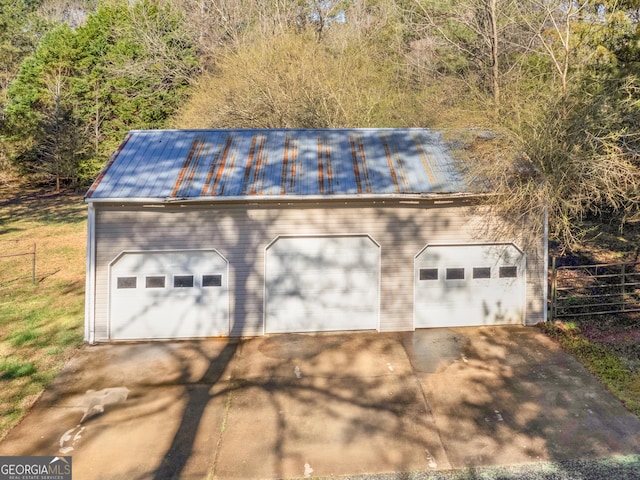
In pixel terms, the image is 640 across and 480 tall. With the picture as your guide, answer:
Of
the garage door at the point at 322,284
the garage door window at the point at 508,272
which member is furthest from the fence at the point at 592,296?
the garage door at the point at 322,284

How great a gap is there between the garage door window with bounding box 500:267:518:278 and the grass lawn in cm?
869

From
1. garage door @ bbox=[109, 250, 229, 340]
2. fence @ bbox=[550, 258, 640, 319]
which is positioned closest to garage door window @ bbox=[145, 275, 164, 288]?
garage door @ bbox=[109, 250, 229, 340]

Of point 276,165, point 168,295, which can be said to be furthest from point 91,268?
point 276,165

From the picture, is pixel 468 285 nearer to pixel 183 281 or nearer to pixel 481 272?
pixel 481 272

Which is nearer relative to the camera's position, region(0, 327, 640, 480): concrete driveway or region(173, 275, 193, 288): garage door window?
region(0, 327, 640, 480): concrete driveway

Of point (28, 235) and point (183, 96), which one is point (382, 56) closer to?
point (183, 96)

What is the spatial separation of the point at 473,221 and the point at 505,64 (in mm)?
10956

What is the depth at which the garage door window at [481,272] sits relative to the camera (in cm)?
888

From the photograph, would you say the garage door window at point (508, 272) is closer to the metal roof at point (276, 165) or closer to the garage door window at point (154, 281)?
the metal roof at point (276, 165)

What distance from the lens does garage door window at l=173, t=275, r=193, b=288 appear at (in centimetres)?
845

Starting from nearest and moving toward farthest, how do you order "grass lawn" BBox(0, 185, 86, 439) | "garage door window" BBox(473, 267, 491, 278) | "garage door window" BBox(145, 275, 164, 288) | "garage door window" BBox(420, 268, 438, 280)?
"grass lawn" BBox(0, 185, 86, 439)
"garage door window" BBox(145, 275, 164, 288)
"garage door window" BBox(420, 268, 438, 280)
"garage door window" BBox(473, 267, 491, 278)

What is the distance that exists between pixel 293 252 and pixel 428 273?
9.30 feet

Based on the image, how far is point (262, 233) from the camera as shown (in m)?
8.48

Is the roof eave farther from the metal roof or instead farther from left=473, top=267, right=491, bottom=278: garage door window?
left=473, top=267, right=491, bottom=278: garage door window
